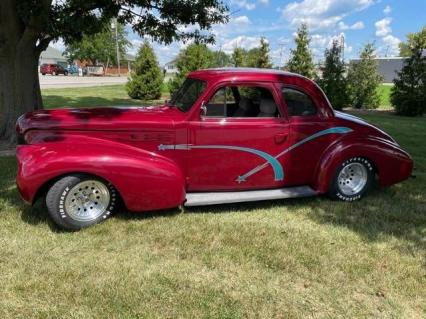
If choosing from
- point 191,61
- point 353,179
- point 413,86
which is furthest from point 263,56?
point 353,179

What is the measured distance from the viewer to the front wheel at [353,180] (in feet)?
19.0

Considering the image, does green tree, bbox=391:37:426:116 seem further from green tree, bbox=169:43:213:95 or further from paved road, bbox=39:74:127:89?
paved road, bbox=39:74:127:89

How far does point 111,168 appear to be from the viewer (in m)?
4.59

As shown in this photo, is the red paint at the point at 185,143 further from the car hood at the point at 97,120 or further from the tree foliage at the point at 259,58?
the tree foliage at the point at 259,58

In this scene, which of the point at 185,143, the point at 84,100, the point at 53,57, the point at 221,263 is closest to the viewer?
the point at 221,263

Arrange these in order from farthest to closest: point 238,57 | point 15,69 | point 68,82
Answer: point 68,82 < point 238,57 < point 15,69

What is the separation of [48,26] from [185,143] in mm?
3891

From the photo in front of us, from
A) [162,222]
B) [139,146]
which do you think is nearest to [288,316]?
[162,222]

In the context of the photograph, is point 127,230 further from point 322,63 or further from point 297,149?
point 322,63

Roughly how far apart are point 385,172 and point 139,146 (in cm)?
330

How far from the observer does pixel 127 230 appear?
4.71 meters

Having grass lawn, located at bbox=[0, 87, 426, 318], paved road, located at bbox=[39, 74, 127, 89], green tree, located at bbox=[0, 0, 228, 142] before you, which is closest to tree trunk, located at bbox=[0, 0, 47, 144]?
green tree, located at bbox=[0, 0, 228, 142]

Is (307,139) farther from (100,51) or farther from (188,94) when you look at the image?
(100,51)

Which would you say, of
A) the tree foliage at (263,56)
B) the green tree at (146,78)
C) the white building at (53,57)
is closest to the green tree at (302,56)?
the tree foliage at (263,56)
